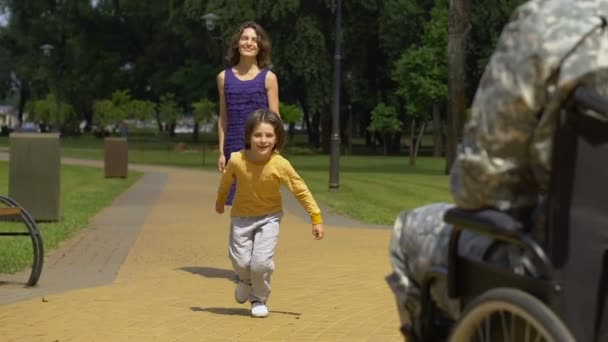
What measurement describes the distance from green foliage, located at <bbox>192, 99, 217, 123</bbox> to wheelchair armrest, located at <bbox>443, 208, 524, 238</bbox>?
58.5 metres

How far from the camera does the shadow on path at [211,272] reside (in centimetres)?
977

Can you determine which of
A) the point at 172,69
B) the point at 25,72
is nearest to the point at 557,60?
the point at 172,69

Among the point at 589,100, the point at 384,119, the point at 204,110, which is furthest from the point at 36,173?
the point at 204,110

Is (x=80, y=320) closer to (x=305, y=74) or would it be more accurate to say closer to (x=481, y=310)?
(x=481, y=310)

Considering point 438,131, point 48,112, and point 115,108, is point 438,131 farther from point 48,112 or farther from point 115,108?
point 48,112

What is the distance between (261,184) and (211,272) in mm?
2812

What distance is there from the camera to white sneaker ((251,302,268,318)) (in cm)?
750

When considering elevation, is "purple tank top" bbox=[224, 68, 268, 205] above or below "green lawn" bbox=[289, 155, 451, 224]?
above

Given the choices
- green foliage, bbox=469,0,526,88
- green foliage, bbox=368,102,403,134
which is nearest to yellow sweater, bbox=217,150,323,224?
green foliage, bbox=469,0,526,88

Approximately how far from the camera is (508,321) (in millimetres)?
3621

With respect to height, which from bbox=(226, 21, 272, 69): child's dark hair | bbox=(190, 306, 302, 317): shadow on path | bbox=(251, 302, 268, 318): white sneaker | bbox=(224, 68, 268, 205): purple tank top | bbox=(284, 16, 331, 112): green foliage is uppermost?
bbox=(284, 16, 331, 112): green foliage

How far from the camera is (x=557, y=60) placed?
3.33 meters

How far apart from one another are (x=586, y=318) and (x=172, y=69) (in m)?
71.9

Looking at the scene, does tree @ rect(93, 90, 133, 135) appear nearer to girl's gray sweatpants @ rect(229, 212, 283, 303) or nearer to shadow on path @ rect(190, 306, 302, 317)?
shadow on path @ rect(190, 306, 302, 317)
